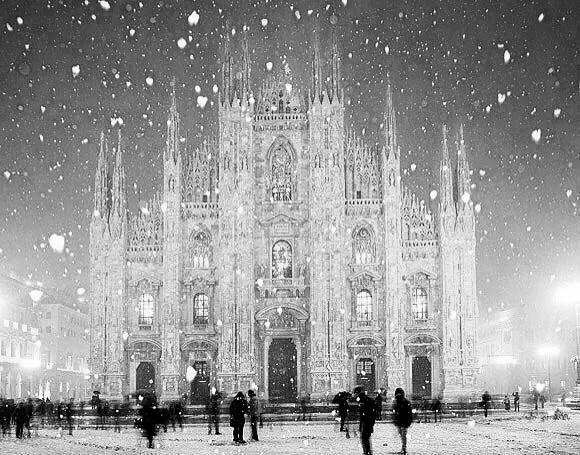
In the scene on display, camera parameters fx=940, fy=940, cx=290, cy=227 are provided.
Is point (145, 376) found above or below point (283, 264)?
below

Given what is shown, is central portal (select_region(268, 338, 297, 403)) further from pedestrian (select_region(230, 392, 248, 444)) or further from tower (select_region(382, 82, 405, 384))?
pedestrian (select_region(230, 392, 248, 444))

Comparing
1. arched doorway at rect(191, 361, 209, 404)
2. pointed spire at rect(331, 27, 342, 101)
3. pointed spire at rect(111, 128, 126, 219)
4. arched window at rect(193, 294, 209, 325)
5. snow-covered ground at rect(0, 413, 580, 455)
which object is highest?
pointed spire at rect(331, 27, 342, 101)

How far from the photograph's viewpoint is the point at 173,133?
57.4 m

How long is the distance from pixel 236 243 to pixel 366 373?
11016mm

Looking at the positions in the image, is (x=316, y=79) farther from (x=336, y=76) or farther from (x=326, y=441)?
(x=326, y=441)

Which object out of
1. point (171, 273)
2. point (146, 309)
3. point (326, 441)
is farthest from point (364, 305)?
point (326, 441)

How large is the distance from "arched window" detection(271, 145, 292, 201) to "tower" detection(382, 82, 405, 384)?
5.78 m

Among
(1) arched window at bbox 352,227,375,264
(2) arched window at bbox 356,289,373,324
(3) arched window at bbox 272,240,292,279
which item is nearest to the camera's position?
(2) arched window at bbox 356,289,373,324

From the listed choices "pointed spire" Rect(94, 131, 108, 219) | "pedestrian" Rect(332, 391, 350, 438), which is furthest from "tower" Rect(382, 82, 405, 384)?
"pedestrian" Rect(332, 391, 350, 438)

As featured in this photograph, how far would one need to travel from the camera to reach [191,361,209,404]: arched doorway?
2215 inches

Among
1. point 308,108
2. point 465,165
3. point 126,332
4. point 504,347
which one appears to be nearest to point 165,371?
point 126,332

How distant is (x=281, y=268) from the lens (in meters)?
57.0

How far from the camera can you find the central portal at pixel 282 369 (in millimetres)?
56906

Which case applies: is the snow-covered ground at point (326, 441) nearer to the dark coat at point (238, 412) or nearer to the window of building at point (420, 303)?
the dark coat at point (238, 412)
